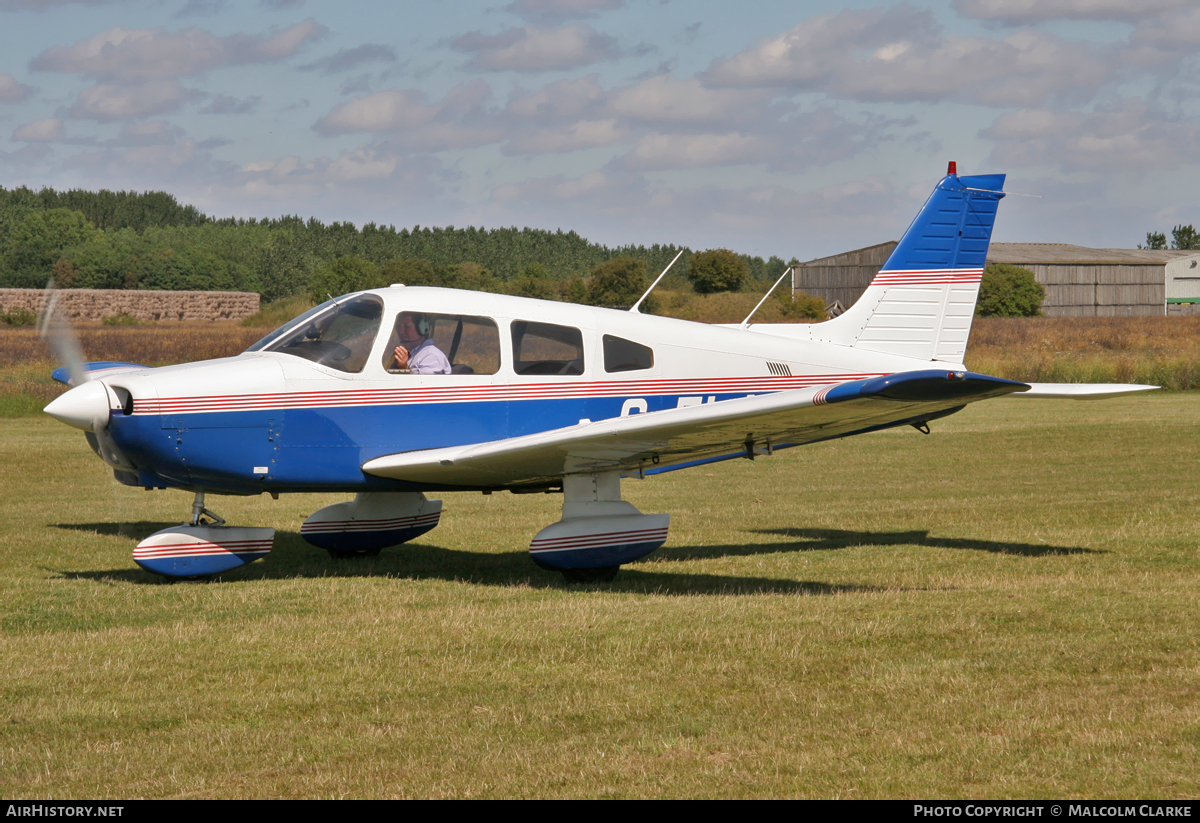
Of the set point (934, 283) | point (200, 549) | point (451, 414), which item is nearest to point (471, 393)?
point (451, 414)

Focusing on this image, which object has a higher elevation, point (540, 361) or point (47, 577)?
point (540, 361)

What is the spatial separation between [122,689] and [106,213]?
145161 mm

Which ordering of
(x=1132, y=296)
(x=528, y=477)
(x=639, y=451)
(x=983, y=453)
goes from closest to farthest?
(x=639, y=451), (x=528, y=477), (x=983, y=453), (x=1132, y=296)

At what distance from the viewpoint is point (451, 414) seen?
8.74 metres

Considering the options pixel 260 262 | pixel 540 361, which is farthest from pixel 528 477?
pixel 260 262

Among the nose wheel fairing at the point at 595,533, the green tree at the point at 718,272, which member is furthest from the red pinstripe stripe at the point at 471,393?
the green tree at the point at 718,272

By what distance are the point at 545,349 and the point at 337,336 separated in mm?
1540

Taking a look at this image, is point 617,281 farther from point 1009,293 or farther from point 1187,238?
point 1187,238

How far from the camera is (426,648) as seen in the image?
Answer: 21.0 feet

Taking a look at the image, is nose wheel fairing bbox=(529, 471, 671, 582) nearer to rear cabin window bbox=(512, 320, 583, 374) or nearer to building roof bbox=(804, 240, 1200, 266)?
rear cabin window bbox=(512, 320, 583, 374)

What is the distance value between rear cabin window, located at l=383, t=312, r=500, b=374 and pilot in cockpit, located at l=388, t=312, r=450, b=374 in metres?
0.02

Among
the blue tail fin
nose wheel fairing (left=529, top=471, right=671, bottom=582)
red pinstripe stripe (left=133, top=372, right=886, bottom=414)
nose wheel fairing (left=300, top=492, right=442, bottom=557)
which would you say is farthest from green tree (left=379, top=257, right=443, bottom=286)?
nose wheel fairing (left=529, top=471, right=671, bottom=582)

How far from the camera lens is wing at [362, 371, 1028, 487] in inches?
261
